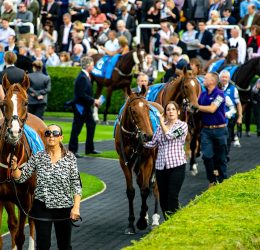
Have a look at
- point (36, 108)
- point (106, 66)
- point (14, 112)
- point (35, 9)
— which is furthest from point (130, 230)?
point (35, 9)

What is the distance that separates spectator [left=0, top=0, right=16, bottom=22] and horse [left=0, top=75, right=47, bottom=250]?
20364 mm

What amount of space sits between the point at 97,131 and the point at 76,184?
15664 millimetres

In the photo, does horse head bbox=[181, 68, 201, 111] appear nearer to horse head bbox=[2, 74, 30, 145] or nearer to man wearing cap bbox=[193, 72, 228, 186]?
man wearing cap bbox=[193, 72, 228, 186]

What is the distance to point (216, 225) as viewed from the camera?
31.6 ft

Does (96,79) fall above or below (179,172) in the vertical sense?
below

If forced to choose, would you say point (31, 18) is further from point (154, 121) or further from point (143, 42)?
point (154, 121)

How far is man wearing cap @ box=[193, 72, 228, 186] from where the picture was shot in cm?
1673

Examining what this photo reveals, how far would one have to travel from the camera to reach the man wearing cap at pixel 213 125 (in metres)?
16.7

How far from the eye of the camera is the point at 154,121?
48.3 ft

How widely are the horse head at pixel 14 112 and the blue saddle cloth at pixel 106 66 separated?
1698cm

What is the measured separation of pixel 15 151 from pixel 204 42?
17971 millimetres

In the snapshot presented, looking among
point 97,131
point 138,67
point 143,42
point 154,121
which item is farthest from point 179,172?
point 143,42

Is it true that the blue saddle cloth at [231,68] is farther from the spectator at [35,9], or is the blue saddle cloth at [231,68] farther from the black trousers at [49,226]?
the black trousers at [49,226]

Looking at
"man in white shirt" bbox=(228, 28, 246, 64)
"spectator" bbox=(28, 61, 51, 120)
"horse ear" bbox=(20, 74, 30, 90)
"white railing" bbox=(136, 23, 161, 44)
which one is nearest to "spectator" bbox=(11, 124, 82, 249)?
"horse ear" bbox=(20, 74, 30, 90)
